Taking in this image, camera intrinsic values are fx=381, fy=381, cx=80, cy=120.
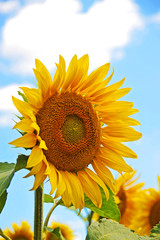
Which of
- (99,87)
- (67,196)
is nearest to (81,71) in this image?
(99,87)

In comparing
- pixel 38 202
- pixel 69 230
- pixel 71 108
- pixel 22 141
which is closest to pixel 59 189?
pixel 38 202

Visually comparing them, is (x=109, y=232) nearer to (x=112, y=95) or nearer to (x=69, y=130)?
(x=69, y=130)

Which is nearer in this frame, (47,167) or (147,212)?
(47,167)

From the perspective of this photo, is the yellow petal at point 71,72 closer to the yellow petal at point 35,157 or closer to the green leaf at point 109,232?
the yellow petal at point 35,157

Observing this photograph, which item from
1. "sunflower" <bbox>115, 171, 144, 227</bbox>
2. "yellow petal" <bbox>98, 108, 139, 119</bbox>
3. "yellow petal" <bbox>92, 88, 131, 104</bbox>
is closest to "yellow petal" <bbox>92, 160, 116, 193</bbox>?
"yellow petal" <bbox>98, 108, 139, 119</bbox>

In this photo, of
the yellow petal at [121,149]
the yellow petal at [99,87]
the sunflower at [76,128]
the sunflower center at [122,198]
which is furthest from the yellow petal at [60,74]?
the sunflower center at [122,198]
